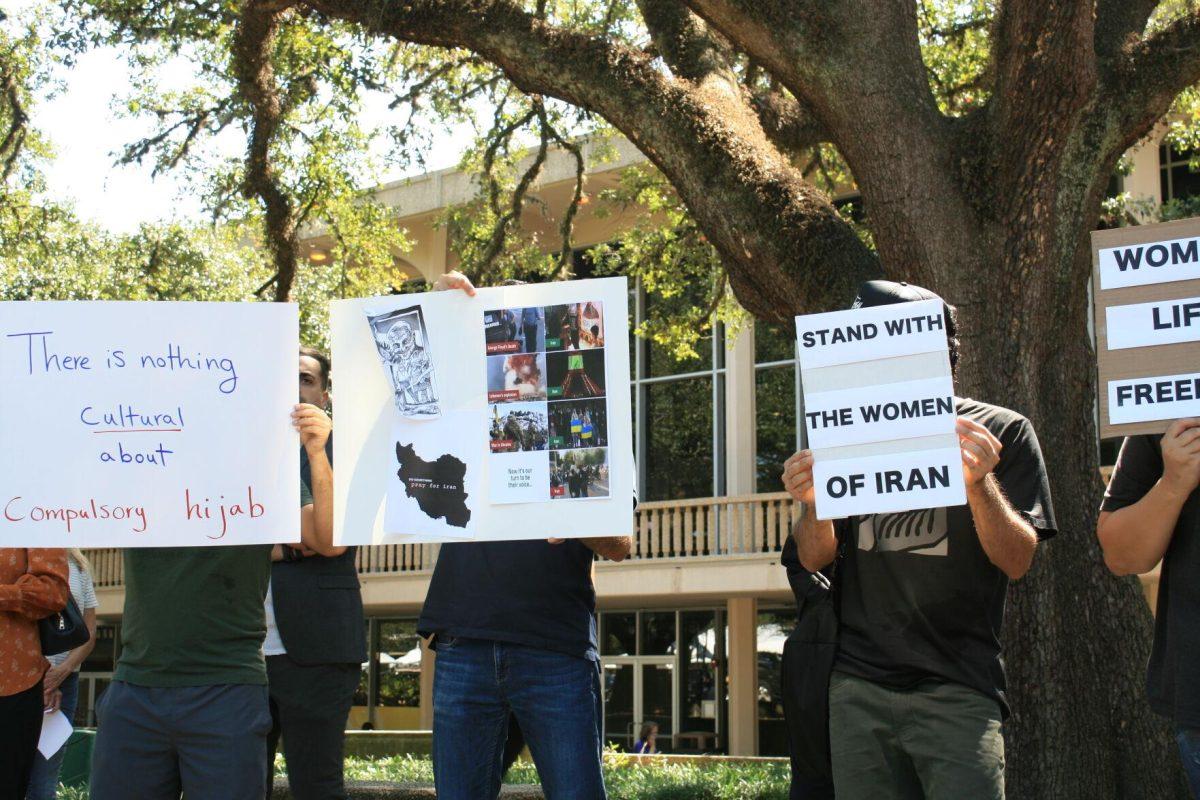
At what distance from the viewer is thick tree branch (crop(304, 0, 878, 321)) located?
7516 mm

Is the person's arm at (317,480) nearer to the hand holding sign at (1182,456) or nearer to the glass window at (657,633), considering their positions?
the hand holding sign at (1182,456)

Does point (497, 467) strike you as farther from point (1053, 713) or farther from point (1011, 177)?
point (1011, 177)

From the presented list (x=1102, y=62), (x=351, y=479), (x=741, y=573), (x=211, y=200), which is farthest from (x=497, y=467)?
(x=741, y=573)

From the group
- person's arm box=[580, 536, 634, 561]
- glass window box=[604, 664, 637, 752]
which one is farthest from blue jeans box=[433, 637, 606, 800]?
glass window box=[604, 664, 637, 752]

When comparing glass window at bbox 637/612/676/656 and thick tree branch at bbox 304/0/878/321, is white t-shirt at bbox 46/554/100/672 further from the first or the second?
glass window at bbox 637/612/676/656

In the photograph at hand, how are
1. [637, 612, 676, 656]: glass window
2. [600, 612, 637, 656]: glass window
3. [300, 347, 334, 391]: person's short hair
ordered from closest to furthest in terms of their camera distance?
[300, 347, 334, 391]: person's short hair → [637, 612, 676, 656]: glass window → [600, 612, 637, 656]: glass window

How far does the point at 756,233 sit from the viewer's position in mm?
7602

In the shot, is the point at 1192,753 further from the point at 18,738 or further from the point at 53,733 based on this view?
the point at 53,733

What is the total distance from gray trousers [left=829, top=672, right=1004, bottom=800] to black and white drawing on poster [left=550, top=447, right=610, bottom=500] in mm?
885

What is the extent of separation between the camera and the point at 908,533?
3.66 metres

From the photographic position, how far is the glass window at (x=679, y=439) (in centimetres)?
2548

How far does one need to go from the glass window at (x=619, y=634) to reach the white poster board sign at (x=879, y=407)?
23506mm

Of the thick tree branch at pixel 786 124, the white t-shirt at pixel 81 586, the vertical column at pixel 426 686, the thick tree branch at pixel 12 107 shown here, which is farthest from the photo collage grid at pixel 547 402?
the vertical column at pixel 426 686

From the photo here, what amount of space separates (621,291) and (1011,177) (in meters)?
3.57
